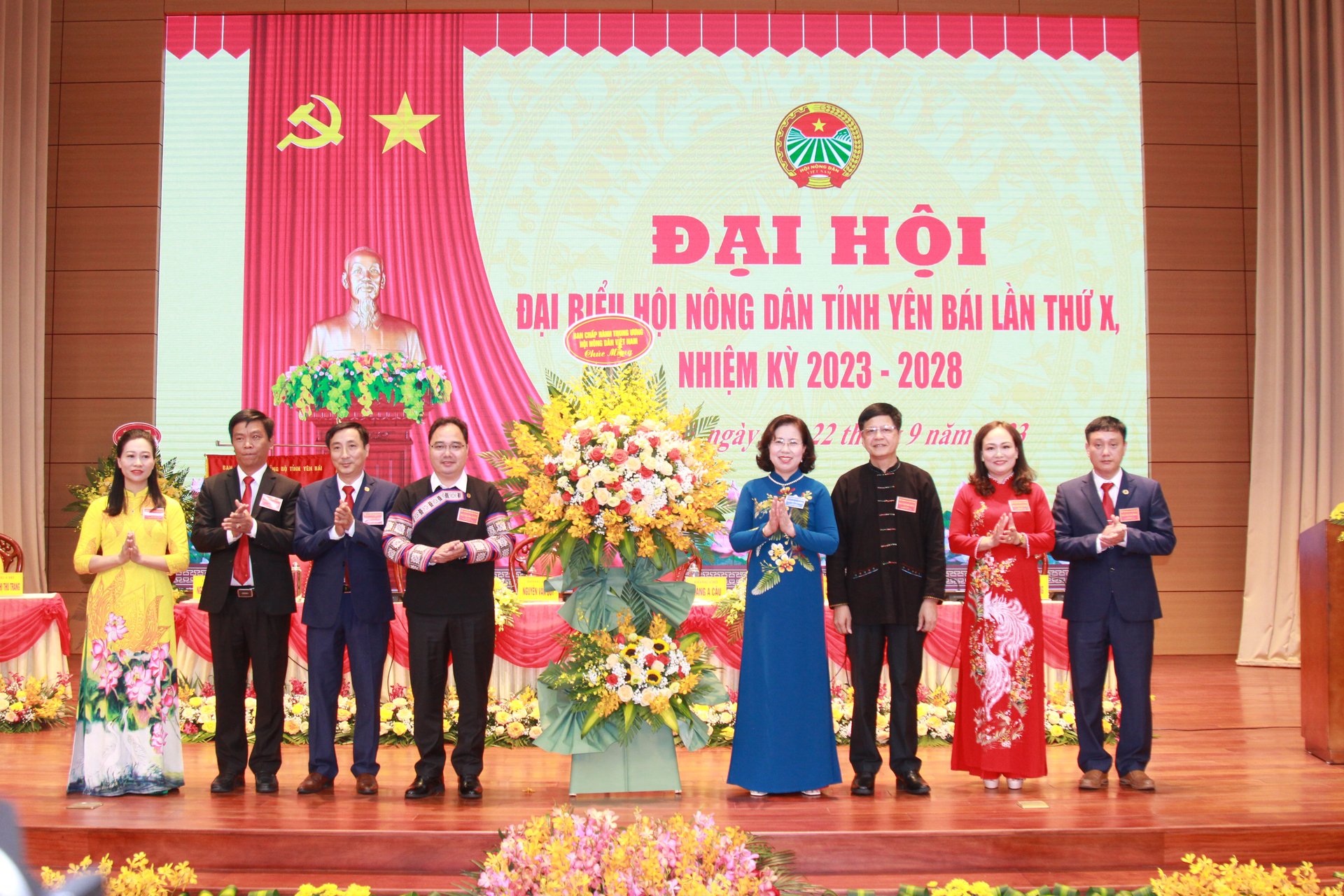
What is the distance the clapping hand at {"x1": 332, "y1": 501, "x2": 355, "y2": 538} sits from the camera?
348cm

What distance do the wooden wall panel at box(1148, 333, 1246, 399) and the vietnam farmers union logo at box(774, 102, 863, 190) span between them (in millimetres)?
2424

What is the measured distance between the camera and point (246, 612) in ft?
11.9

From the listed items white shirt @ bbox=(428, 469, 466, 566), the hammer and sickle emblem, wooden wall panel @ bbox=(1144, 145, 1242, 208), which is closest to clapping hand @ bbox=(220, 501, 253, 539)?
white shirt @ bbox=(428, 469, 466, 566)

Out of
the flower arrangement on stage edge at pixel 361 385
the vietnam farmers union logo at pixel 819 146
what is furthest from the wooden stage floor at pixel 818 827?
the vietnam farmers union logo at pixel 819 146

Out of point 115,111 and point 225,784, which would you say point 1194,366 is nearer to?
point 225,784

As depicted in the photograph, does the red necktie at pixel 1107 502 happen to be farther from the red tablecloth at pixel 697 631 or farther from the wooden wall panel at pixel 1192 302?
the wooden wall panel at pixel 1192 302

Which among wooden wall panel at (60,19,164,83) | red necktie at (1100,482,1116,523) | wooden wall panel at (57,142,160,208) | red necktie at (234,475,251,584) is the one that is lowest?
red necktie at (234,475,251,584)

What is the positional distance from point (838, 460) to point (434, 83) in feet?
11.9

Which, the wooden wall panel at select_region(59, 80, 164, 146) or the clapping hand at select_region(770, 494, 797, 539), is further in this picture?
the wooden wall panel at select_region(59, 80, 164, 146)

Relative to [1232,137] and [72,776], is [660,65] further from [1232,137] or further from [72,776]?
[72,776]

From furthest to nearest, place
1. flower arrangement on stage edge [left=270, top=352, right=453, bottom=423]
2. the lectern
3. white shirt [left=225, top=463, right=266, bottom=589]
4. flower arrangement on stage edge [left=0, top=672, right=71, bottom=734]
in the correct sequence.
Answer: flower arrangement on stage edge [left=270, top=352, right=453, bottom=423]
flower arrangement on stage edge [left=0, top=672, right=71, bottom=734]
the lectern
white shirt [left=225, top=463, right=266, bottom=589]

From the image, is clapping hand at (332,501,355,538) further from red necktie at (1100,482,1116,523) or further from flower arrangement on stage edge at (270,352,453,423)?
red necktie at (1100,482,1116,523)

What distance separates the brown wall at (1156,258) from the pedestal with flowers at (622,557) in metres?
4.81

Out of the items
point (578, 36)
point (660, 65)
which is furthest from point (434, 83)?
point (660, 65)
